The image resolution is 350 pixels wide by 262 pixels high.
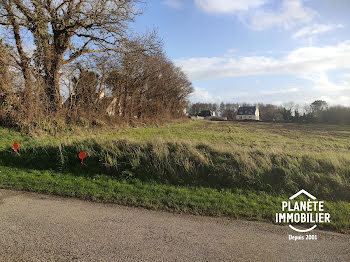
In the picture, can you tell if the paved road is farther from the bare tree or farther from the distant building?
the distant building

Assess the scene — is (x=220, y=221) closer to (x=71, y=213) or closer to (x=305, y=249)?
(x=305, y=249)

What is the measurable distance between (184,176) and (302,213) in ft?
10.9

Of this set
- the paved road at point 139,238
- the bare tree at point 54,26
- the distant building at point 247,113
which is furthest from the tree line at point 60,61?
the distant building at point 247,113

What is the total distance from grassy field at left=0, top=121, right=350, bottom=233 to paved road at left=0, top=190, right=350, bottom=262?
65 centimetres

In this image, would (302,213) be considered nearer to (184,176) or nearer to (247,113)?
(184,176)

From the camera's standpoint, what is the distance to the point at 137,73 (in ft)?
95.2

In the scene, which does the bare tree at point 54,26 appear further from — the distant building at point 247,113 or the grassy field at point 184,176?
the distant building at point 247,113

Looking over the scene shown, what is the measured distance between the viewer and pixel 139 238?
13.4ft

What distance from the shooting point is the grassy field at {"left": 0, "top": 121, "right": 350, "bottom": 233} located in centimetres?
582

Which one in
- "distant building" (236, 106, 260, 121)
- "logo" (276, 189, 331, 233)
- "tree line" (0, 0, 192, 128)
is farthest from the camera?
"distant building" (236, 106, 260, 121)

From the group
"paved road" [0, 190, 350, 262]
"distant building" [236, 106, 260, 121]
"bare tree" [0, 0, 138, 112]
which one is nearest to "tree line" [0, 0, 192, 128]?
"bare tree" [0, 0, 138, 112]

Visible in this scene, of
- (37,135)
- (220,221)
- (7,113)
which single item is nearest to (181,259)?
(220,221)

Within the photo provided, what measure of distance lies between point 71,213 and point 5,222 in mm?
1113

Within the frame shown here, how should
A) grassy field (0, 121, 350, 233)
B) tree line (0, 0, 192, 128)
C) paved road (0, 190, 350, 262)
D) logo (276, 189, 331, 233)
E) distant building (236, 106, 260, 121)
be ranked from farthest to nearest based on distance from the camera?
distant building (236, 106, 260, 121) → tree line (0, 0, 192, 128) → grassy field (0, 121, 350, 233) → logo (276, 189, 331, 233) → paved road (0, 190, 350, 262)
